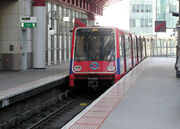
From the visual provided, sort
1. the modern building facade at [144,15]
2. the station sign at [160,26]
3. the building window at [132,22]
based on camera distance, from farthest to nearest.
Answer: the building window at [132,22] → the modern building facade at [144,15] → the station sign at [160,26]

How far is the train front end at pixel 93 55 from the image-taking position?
1731 cm

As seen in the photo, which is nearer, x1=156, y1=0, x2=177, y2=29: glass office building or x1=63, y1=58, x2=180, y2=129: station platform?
x1=63, y1=58, x2=180, y2=129: station platform

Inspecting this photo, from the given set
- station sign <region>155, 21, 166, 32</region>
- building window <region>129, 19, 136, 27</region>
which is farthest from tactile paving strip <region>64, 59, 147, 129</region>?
building window <region>129, 19, 136, 27</region>

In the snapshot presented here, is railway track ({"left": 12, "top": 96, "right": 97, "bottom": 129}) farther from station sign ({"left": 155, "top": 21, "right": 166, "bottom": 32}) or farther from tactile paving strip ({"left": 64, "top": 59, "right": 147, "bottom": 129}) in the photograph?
station sign ({"left": 155, "top": 21, "right": 166, "bottom": 32})

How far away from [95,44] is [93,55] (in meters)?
0.48

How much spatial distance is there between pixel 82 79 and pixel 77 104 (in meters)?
1.09

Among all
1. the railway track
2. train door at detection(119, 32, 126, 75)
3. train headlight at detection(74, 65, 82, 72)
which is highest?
train door at detection(119, 32, 126, 75)

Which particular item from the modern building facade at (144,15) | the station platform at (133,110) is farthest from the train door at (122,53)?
the modern building facade at (144,15)

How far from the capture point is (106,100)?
11414 mm

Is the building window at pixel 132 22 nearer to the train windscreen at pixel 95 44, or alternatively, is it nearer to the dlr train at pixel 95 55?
the dlr train at pixel 95 55

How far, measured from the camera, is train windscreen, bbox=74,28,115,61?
17.4m

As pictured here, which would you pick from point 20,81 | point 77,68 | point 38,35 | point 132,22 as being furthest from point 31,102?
point 132,22

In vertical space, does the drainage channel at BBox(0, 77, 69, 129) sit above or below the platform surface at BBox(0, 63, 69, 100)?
below

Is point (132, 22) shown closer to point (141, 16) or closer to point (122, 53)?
point (141, 16)
